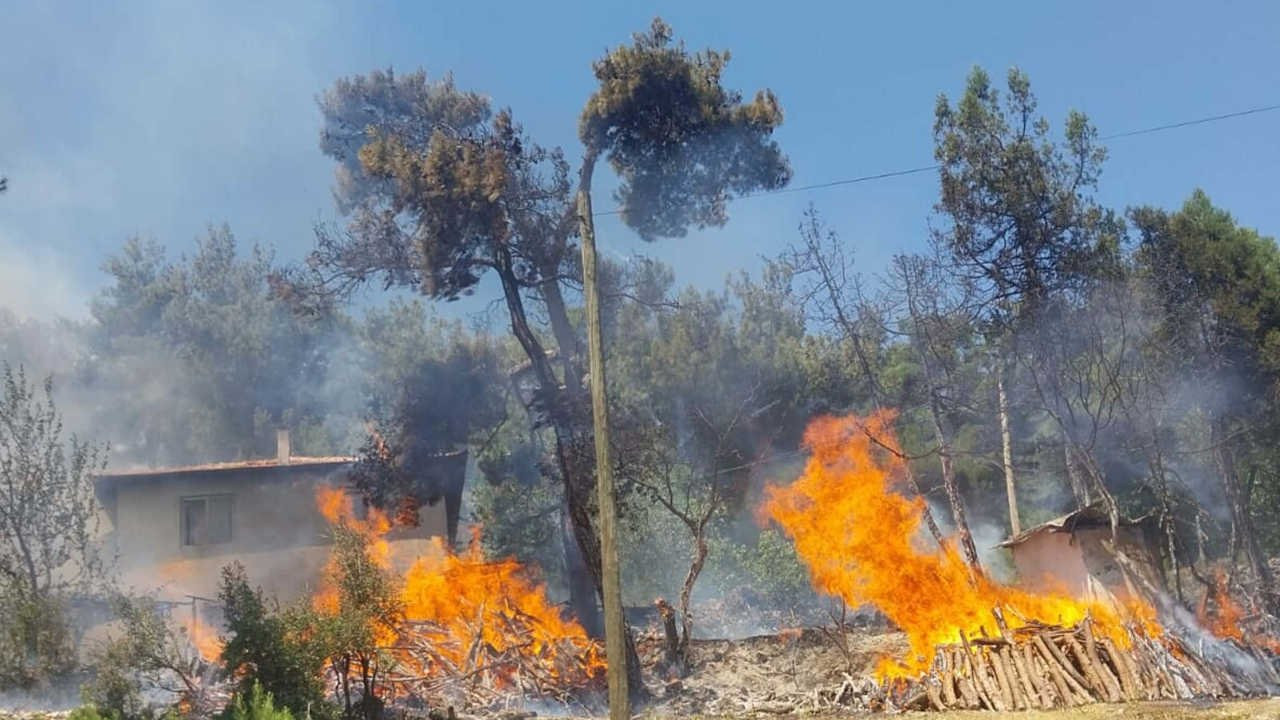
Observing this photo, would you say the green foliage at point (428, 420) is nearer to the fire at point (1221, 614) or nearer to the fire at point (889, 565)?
the fire at point (889, 565)

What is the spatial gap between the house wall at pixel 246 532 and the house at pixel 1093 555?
20.0m

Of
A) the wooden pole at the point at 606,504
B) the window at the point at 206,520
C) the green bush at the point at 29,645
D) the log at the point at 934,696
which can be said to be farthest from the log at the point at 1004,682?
the window at the point at 206,520

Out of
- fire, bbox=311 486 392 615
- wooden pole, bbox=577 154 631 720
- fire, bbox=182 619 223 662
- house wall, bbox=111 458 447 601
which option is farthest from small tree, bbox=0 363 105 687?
wooden pole, bbox=577 154 631 720

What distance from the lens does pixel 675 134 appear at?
3166 cm

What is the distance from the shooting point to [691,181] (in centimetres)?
3259

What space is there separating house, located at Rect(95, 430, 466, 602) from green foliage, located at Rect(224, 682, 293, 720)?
56.4ft

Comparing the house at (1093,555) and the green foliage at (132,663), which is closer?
the green foliage at (132,663)

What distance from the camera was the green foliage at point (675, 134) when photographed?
1207 inches

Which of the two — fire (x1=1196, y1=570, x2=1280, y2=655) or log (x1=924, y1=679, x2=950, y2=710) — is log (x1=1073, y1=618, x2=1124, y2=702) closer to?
log (x1=924, y1=679, x2=950, y2=710)

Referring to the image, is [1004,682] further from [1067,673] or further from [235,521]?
[235,521]

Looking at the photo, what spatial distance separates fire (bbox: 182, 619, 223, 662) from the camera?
88.7ft

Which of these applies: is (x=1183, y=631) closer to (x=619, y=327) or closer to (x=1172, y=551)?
(x=1172, y=551)

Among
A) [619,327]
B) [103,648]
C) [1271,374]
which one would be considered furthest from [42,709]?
[1271,374]

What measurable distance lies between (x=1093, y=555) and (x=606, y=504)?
1443cm
